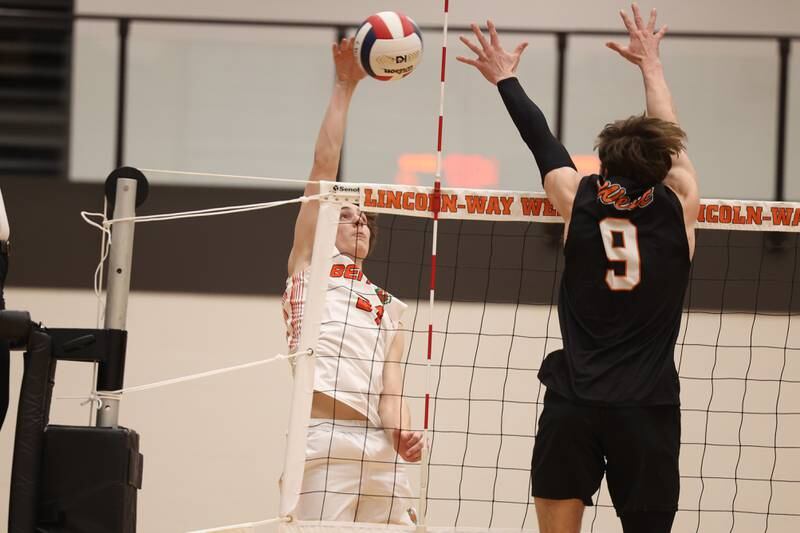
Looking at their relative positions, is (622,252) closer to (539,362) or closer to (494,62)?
(494,62)

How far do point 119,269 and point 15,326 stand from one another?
1.53 ft

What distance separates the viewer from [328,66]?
6.70 metres

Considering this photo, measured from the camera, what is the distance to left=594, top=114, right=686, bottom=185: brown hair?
9.53 ft

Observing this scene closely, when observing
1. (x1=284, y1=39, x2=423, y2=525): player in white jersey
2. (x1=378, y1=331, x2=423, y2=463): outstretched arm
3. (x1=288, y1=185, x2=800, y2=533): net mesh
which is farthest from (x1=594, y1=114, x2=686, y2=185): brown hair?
(x1=288, y1=185, x2=800, y2=533): net mesh

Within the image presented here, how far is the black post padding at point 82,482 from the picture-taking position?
2586mm

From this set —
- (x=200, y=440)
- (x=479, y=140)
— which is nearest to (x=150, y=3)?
(x=479, y=140)

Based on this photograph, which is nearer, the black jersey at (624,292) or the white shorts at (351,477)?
the black jersey at (624,292)

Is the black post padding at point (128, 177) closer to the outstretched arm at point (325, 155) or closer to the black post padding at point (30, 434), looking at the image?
the black post padding at point (30, 434)

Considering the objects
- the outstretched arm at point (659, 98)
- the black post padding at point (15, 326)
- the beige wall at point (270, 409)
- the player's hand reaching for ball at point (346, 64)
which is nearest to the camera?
the black post padding at point (15, 326)

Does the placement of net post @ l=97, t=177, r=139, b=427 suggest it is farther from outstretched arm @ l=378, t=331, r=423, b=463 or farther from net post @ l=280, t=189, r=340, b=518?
outstretched arm @ l=378, t=331, r=423, b=463

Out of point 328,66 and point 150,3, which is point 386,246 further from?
point 150,3

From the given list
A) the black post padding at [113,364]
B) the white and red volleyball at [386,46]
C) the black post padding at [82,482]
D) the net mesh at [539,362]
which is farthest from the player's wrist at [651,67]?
the net mesh at [539,362]

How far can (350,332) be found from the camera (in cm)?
367

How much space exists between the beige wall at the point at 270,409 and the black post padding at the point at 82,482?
3851 millimetres
